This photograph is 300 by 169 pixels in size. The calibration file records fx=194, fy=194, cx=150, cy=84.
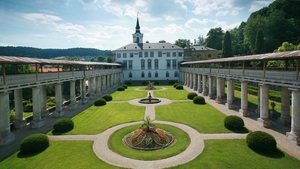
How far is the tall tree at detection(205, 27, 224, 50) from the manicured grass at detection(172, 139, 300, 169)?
87.6 m

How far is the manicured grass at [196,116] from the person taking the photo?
2136cm

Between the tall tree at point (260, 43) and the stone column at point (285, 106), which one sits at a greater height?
the tall tree at point (260, 43)

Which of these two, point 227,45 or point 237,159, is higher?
point 227,45

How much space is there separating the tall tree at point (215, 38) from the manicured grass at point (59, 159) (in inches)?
3620

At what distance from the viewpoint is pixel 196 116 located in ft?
85.5

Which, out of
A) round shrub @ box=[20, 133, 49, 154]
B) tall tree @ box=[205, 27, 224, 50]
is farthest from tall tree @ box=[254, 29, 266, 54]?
round shrub @ box=[20, 133, 49, 154]

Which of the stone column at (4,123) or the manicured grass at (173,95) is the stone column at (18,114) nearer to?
the stone column at (4,123)

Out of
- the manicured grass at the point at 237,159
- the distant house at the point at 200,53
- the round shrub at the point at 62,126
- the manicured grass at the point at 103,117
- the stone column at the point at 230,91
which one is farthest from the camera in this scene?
the distant house at the point at 200,53

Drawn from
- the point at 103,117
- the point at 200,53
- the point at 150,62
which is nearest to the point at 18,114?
the point at 103,117

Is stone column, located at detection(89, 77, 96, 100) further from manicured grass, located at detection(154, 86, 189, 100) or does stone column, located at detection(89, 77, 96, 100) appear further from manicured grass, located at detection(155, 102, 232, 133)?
manicured grass, located at detection(155, 102, 232, 133)

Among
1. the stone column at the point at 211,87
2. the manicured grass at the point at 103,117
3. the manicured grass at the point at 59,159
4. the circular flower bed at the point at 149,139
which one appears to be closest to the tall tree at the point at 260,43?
the stone column at the point at 211,87

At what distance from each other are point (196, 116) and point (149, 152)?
12.2m

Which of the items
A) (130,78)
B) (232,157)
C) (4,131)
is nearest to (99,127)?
(4,131)

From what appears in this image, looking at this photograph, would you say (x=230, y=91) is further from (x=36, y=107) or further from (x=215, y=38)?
(x=215, y=38)
